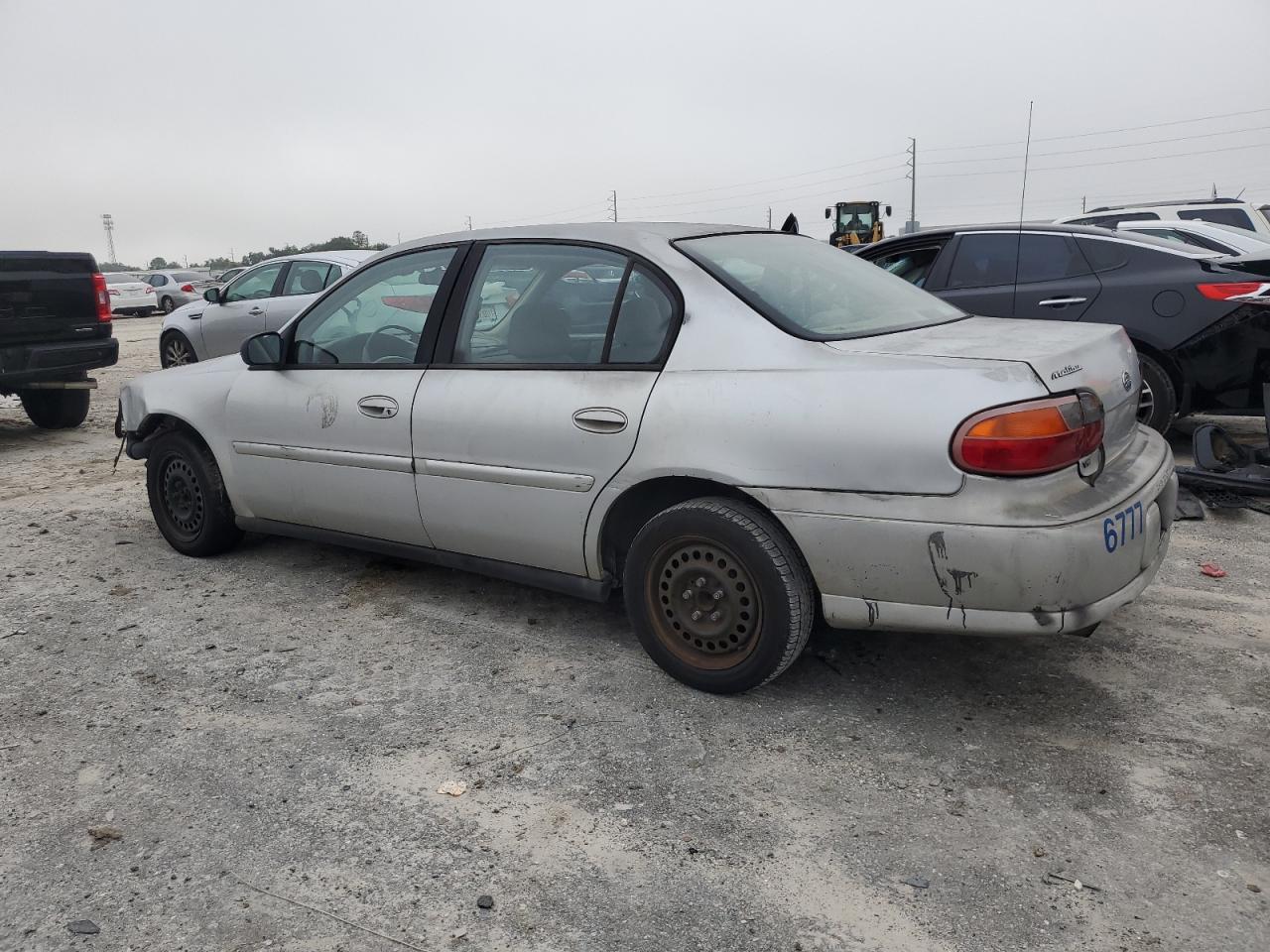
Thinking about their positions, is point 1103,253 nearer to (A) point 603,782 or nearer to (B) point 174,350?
(A) point 603,782

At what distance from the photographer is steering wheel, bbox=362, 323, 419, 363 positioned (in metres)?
4.02

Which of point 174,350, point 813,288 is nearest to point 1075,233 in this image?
point 813,288

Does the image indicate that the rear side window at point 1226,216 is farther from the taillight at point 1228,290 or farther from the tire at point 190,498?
the tire at point 190,498

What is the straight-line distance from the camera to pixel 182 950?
2229 mm

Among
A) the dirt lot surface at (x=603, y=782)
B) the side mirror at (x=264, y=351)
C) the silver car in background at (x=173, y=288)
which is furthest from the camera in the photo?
the silver car in background at (x=173, y=288)

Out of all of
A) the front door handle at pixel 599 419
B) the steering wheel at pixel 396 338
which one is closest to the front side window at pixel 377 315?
the steering wheel at pixel 396 338

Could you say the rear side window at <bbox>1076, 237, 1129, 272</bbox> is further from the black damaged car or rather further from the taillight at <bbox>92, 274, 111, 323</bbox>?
the taillight at <bbox>92, 274, 111, 323</bbox>

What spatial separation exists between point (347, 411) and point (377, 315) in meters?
0.44

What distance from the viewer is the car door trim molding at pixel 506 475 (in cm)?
344

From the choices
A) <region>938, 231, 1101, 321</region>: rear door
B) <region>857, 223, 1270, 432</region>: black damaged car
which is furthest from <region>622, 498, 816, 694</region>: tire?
<region>938, 231, 1101, 321</region>: rear door

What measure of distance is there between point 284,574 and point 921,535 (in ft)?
10.5

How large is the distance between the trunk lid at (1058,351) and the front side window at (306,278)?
8681mm

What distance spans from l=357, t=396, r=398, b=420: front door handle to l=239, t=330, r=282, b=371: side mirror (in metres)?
0.61

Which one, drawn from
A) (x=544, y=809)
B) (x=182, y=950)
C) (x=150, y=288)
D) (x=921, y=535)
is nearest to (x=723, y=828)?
(x=544, y=809)
